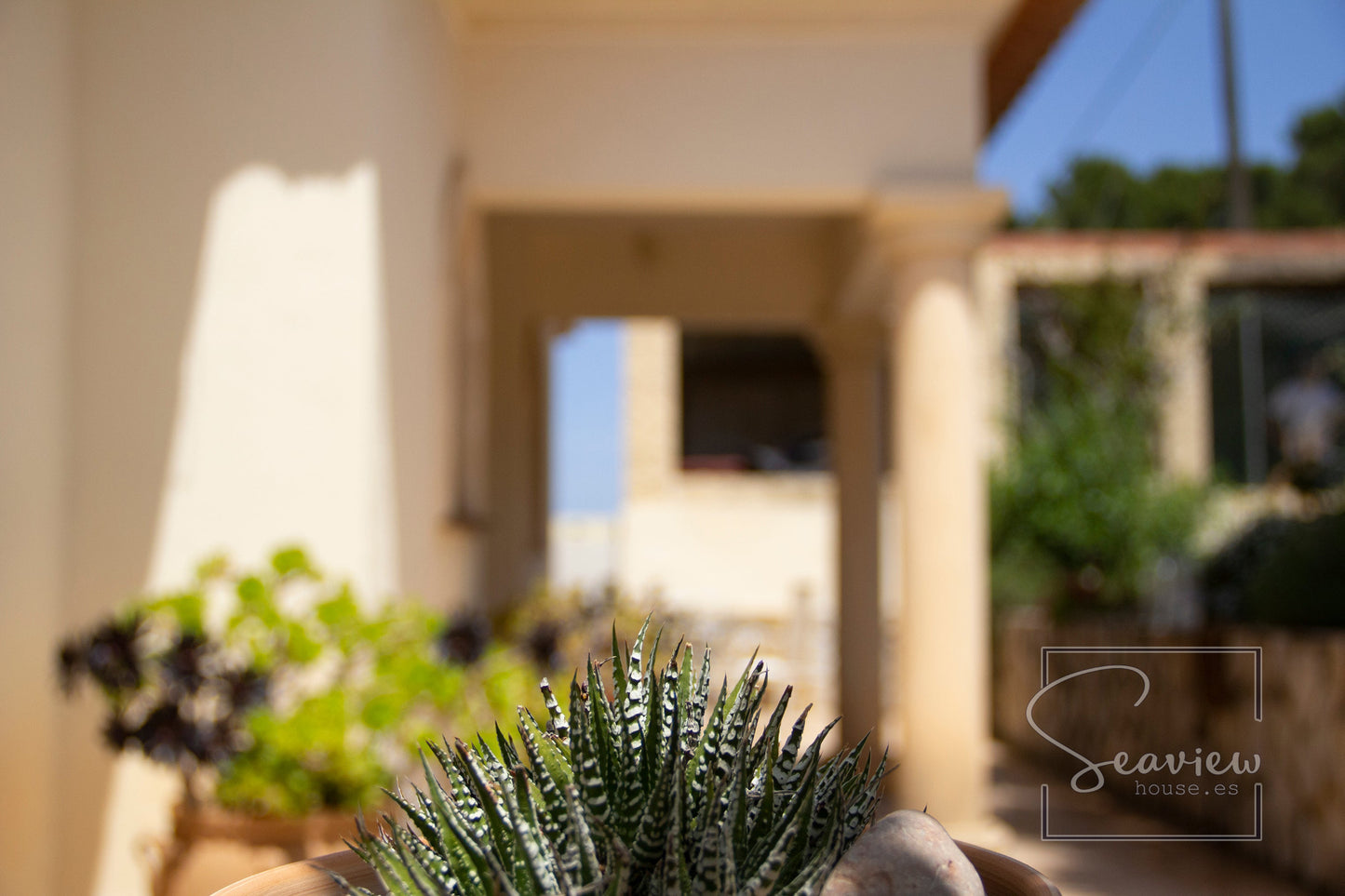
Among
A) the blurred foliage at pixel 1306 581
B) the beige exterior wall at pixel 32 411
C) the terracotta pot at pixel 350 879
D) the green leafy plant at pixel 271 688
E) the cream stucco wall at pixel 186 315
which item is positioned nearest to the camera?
the terracotta pot at pixel 350 879

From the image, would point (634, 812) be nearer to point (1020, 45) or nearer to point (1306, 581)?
point (1306, 581)

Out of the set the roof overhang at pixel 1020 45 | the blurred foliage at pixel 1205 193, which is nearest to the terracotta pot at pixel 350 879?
the roof overhang at pixel 1020 45

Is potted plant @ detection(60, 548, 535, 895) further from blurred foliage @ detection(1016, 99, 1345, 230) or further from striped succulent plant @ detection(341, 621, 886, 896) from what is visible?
blurred foliage @ detection(1016, 99, 1345, 230)

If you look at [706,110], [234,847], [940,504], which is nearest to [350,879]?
[234,847]

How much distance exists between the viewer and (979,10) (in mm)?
4340

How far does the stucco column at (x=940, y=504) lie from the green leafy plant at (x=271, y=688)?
1975 mm

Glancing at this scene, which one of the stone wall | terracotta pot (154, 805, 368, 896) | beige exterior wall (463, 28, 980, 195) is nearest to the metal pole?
the stone wall

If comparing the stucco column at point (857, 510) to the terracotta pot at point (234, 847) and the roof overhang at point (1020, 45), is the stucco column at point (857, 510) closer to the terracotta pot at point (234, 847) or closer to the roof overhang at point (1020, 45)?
the roof overhang at point (1020, 45)

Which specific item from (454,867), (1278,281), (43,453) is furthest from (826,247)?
(1278,281)

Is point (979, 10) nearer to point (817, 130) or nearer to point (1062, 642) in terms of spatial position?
point (817, 130)

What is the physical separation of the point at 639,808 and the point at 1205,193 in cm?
1983

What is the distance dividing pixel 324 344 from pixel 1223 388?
10.8 m

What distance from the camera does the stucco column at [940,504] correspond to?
14.0ft

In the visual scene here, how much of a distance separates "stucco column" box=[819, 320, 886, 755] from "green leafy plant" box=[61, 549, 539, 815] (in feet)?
13.0
